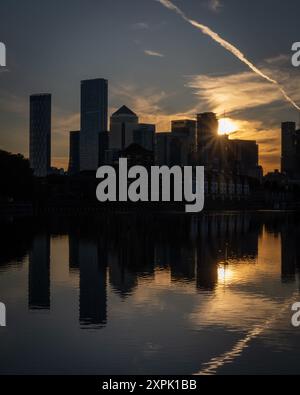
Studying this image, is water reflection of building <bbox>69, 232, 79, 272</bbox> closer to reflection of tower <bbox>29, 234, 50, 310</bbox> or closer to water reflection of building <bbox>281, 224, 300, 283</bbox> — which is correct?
reflection of tower <bbox>29, 234, 50, 310</bbox>

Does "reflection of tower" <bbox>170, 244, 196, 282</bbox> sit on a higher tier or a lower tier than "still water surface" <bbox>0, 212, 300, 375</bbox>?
higher

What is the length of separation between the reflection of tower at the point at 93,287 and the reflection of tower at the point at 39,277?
6.02ft

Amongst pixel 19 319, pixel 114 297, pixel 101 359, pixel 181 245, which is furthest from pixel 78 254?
pixel 101 359

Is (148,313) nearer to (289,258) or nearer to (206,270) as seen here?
(206,270)

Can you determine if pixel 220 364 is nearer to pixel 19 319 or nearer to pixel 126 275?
pixel 19 319

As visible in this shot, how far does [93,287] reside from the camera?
37281mm

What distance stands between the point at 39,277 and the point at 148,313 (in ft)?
43.9

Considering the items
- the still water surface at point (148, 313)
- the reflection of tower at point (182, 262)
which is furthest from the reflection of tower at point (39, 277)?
the reflection of tower at point (182, 262)

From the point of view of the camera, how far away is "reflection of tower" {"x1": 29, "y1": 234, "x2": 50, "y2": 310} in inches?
1283

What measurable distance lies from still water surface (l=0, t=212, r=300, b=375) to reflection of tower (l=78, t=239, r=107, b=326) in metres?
0.06

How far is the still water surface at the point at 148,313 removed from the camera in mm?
21656

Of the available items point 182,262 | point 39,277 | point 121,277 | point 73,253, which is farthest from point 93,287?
point 73,253

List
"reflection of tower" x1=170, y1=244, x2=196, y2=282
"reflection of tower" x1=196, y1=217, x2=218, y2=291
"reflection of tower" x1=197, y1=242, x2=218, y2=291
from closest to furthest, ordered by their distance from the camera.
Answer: "reflection of tower" x1=197, y1=242, x2=218, y2=291, "reflection of tower" x1=196, y1=217, x2=218, y2=291, "reflection of tower" x1=170, y1=244, x2=196, y2=282

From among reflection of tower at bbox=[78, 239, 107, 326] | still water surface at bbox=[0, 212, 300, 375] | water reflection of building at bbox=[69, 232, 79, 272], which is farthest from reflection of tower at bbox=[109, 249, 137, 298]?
water reflection of building at bbox=[69, 232, 79, 272]
